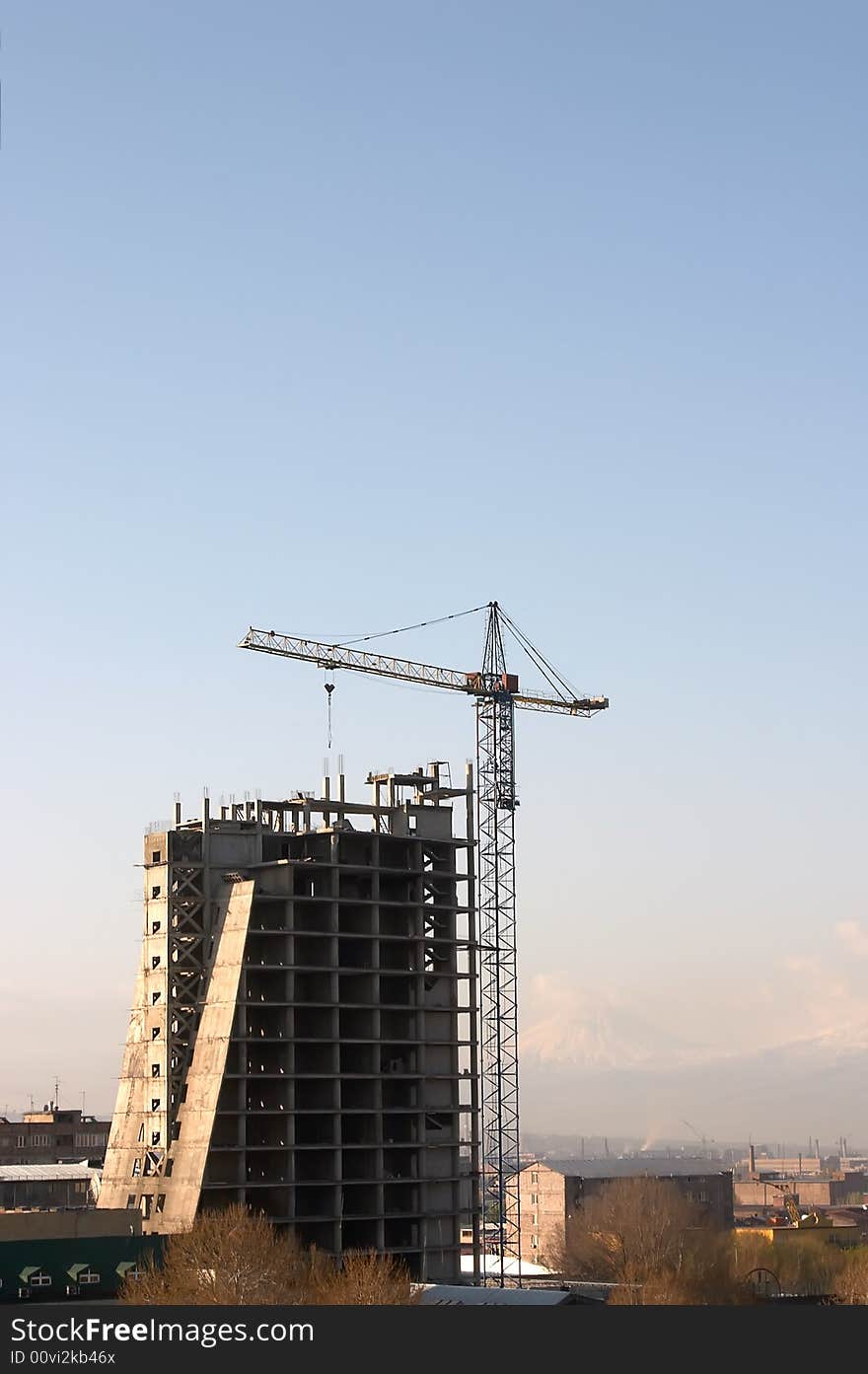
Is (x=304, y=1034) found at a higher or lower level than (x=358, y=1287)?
higher

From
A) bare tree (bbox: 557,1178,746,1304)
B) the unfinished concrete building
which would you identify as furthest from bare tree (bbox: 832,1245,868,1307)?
the unfinished concrete building

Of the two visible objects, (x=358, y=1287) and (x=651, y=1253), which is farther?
(x=651, y=1253)

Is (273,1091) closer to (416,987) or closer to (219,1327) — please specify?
(416,987)

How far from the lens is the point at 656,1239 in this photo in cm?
17525

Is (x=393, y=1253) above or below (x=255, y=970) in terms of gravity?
below

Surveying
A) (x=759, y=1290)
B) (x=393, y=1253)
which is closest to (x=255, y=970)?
(x=393, y=1253)

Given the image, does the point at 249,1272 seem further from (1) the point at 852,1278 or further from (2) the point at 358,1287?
(1) the point at 852,1278

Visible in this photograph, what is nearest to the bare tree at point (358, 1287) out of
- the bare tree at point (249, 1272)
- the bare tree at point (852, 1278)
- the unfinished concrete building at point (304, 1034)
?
the bare tree at point (249, 1272)

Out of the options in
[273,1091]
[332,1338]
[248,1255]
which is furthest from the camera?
[273,1091]

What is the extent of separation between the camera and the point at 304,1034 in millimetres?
143000

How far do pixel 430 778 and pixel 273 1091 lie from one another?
2838 cm

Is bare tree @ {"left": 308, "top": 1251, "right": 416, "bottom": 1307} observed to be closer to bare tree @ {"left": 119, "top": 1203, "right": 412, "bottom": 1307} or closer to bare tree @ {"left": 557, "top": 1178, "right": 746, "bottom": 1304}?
bare tree @ {"left": 119, "top": 1203, "right": 412, "bottom": 1307}

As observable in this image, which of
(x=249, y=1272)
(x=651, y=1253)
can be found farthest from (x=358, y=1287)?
(x=651, y=1253)

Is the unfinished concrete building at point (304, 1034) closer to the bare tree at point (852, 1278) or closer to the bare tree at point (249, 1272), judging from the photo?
the bare tree at point (249, 1272)
